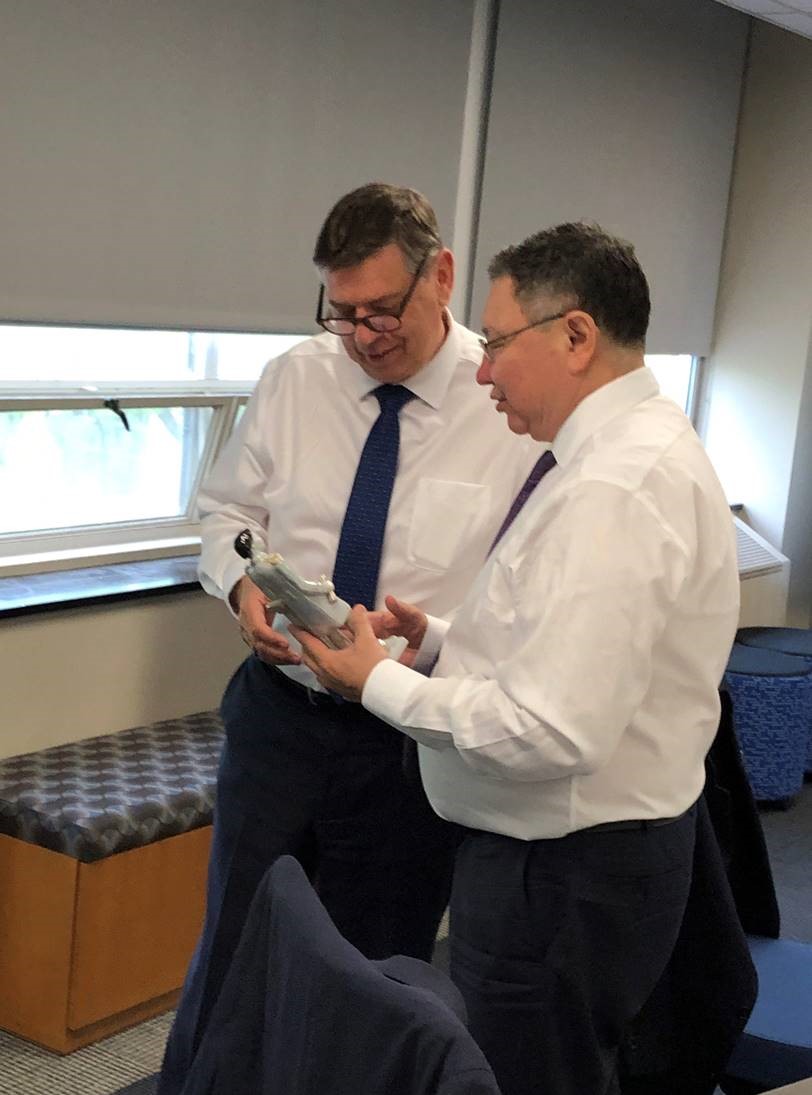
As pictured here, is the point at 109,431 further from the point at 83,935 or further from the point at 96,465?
the point at 83,935

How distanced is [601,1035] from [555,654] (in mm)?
518

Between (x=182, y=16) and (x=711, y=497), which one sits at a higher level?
(x=182, y=16)

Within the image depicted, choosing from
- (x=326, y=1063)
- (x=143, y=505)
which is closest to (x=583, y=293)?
(x=326, y=1063)

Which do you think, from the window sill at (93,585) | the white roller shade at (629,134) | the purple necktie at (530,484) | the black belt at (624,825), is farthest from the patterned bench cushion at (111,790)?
the white roller shade at (629,134)

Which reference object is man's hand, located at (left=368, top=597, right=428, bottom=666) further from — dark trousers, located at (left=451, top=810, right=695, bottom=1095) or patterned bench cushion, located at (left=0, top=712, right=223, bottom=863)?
patterned bench cushion, located at (left=0, top=712, right=223, bottom=863)

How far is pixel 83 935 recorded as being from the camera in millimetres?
2832

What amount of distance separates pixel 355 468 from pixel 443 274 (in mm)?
336

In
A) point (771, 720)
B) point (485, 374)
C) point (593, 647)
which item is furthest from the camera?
point (771, 720)

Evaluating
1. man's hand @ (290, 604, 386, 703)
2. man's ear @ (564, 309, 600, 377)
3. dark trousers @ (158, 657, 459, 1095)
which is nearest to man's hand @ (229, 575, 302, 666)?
dark trousers @ (158, 657, 459, 1095)

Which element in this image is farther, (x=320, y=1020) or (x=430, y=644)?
(x=430, y=644)

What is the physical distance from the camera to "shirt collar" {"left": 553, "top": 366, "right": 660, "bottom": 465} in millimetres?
1669

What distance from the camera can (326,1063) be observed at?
1079 millimetres

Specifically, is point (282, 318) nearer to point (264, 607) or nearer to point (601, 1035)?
point (264, 607)

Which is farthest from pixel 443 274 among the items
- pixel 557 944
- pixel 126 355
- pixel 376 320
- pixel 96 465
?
Answer: pixel 96 465
